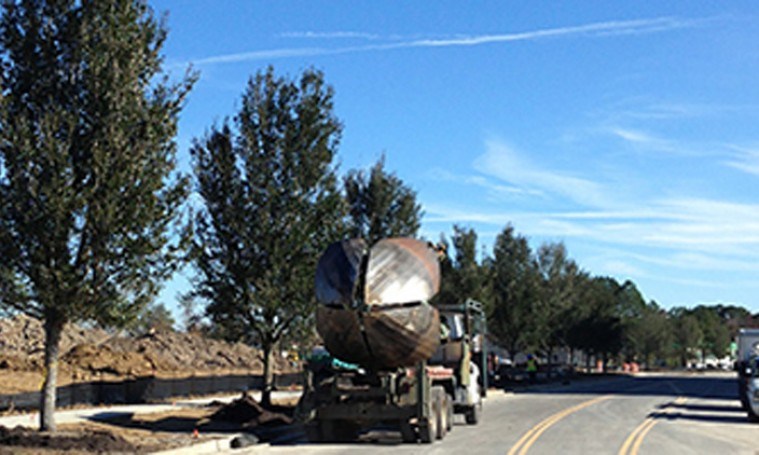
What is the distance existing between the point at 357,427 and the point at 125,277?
6490 millimetres

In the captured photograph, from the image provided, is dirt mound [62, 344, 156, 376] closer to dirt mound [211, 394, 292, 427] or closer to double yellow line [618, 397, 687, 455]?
dirt mound [211, 394, 292, 427]

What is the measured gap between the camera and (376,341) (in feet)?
58.6

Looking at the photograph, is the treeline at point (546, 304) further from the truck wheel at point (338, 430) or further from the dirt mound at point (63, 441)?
the dirt mound at point (63, 441)

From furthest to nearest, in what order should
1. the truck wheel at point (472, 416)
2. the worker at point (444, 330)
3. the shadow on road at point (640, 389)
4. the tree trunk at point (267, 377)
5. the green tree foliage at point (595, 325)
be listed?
1. the green tree foliage at point (595, 325)
2. the shadow on road at point (640, 389)
3. the tree trunk at point (267, 377)
4. the truck wheel at point (472, 416)
5. the worker at point (444, 330)

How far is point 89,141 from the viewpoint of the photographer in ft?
55.2

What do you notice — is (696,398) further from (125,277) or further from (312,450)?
(125,277)

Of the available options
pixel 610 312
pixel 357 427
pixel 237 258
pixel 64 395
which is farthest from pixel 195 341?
pixel 610 312

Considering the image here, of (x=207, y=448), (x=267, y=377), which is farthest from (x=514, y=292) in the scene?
(x=207, y=448)

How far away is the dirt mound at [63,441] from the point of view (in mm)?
14945

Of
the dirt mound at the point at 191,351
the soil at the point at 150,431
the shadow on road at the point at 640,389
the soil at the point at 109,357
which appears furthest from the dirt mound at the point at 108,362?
the shadow on road at the point at 640,389

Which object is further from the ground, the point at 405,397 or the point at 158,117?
the point at 158,117

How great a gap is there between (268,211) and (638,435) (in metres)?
10.9

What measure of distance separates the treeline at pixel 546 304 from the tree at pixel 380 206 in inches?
390

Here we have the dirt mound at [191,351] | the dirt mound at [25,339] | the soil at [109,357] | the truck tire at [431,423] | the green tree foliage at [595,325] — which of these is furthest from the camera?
the green tree foliage at [595,325]
